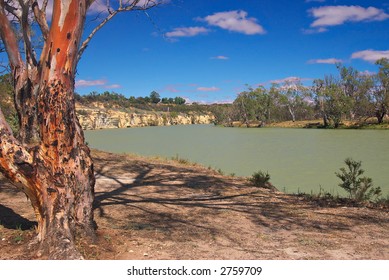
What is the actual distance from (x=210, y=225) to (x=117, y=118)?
7100cm

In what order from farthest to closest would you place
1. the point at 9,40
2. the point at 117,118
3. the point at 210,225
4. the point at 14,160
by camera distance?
the point at 117,118
the point at 9,40
the point at 210,225
the point at 14,160

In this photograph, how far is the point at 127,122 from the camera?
76125 millimetres

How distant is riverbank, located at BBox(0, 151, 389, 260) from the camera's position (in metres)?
3.52

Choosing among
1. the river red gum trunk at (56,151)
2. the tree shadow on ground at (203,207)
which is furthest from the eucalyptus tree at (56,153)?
the tree shadow on ground at (203,207)

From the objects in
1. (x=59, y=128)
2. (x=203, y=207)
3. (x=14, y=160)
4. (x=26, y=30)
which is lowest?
(x=203, y=207)

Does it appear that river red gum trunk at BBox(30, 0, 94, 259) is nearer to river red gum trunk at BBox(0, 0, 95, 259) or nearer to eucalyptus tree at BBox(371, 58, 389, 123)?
river red gum trunk at BBox(0, 0, 95, 259)

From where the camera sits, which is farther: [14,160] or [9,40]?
[9,40]

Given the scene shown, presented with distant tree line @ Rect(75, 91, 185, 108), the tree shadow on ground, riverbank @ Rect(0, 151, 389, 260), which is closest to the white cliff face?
distant tree line @ Rect(75, 91, 185, 108)

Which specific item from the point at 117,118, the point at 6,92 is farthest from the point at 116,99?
the point at 6,92

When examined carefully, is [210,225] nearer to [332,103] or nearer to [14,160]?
[14,160]

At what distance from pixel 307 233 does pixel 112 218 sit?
8.19 ft

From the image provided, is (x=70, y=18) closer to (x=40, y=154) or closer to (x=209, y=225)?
(x=40, y=154)

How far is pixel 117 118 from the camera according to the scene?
7344 cm
